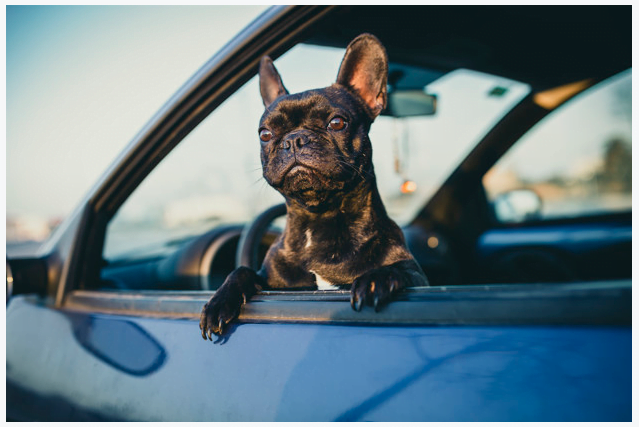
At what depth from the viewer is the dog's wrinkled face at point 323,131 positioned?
172 centimetres

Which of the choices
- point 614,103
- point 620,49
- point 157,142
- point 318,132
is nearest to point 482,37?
point 620,49

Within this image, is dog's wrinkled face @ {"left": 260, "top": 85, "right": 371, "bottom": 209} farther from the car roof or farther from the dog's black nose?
the car roof

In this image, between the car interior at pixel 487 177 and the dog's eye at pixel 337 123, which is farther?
the car interior at pixel 487 177

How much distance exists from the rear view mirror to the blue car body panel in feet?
5.20

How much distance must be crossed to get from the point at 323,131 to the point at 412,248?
1772 millimetres

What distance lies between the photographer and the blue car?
834mm

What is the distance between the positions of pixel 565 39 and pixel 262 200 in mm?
1821

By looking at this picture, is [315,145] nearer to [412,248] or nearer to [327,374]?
[327,374]

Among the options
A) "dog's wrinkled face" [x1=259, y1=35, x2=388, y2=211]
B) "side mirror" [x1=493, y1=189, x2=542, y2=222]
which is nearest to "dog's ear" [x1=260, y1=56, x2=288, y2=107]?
"dog's wrinkled face" [x1=259, y1=35, x2=388, y2=211]

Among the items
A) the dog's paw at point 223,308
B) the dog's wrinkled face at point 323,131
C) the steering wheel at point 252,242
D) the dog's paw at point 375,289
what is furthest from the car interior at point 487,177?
the dog's paw at point 375,289

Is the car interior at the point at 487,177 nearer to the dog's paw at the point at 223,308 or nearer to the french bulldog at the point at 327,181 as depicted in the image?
the french bulldog at the point at 327,181

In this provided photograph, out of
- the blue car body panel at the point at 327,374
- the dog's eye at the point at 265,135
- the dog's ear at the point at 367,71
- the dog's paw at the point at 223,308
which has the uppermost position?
the dog's ear at the point at 367,71

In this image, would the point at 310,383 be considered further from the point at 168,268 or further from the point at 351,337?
the point at 168,268

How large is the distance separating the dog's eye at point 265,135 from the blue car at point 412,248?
0.13 m
